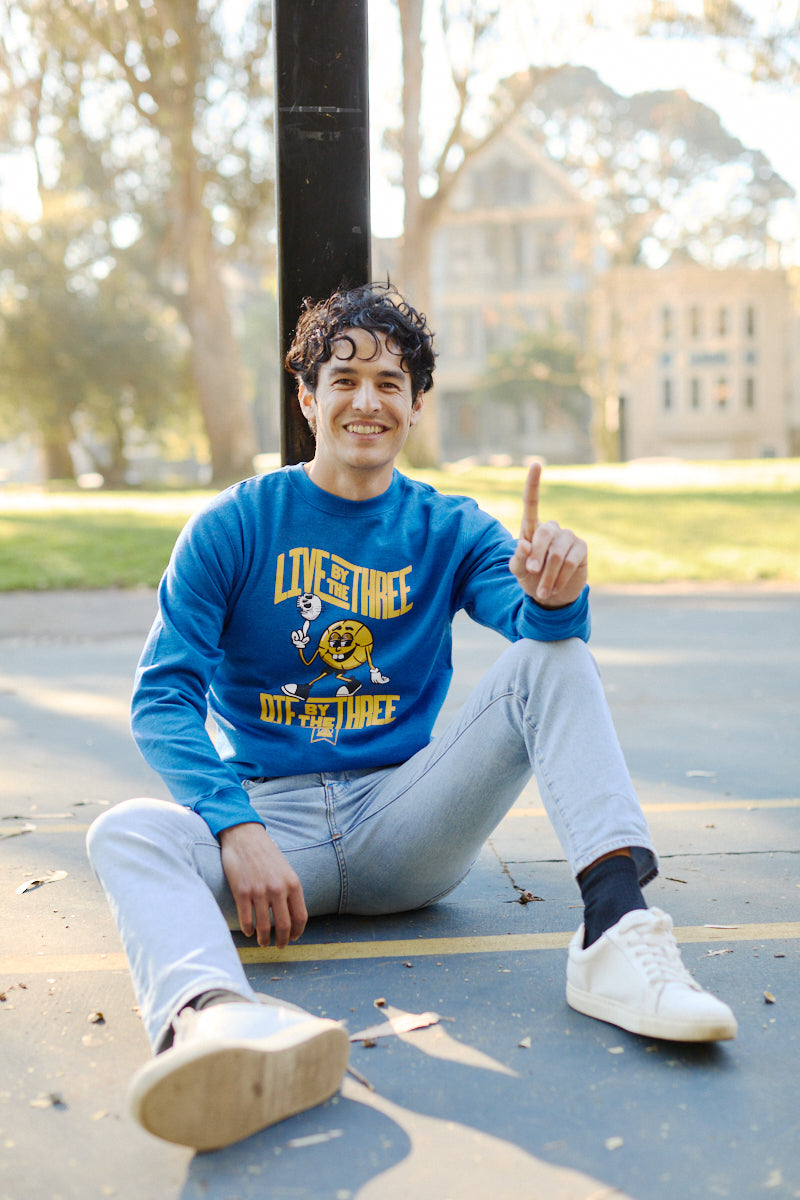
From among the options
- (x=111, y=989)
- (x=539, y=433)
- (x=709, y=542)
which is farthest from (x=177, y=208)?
(x=539, y=433)

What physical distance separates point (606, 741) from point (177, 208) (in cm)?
2000

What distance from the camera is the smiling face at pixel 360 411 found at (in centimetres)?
267

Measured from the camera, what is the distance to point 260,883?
2.27 m

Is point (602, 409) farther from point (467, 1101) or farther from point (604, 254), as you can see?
point (467, 1101)

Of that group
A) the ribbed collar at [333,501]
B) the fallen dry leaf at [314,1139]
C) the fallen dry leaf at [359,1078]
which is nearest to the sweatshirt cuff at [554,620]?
the ribbed collar at [333,501]

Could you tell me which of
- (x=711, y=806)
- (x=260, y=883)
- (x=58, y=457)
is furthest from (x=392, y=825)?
(x=58, y=457)

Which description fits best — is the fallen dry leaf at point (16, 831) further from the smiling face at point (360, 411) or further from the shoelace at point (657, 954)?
the shoelace at point (657, 954)

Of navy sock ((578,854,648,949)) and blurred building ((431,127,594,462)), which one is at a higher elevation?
blurred building ((431,127,594,462))

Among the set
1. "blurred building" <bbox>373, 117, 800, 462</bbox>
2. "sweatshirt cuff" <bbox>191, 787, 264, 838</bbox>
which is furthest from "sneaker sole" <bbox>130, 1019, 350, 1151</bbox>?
"blurred building" <bbox>373, 117, 800, 462</bbox>

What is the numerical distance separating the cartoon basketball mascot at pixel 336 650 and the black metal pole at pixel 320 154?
1.20 metres

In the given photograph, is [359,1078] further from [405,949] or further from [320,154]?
[320,154]

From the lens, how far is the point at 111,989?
2.49m

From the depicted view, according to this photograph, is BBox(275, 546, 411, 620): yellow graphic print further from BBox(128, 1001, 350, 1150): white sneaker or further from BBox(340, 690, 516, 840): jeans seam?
BBox(128, 1001, 350, 1150): white sneaker

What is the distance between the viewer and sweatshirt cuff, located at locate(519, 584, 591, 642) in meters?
2.41
